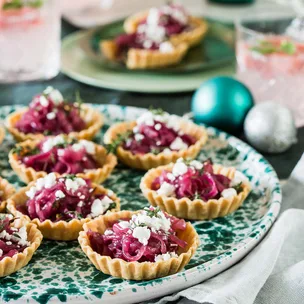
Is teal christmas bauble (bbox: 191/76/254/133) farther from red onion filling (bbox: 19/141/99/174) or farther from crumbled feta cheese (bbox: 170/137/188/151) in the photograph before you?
red onion filling (bbox: 19/141/99/174)

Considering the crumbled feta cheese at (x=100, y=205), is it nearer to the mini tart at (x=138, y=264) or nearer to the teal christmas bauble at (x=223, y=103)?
the mini tart at (x=138, y=264)

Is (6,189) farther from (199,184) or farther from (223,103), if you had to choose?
(223,103)

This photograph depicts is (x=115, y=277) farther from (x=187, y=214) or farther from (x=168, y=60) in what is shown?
(x=168, y=60)

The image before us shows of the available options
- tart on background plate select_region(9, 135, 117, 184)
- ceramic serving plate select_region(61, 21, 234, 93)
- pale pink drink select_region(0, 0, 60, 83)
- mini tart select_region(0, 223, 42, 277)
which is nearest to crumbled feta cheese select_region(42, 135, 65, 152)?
tart on background plate select_region(9, 135, 117, 184)

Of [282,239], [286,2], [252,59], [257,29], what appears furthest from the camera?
[286,2]

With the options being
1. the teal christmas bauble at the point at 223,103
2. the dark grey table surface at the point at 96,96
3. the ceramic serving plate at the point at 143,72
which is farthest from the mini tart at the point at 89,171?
the ceramic serving plate at the point at 143,72

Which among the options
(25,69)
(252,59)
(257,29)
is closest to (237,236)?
(252,59)
